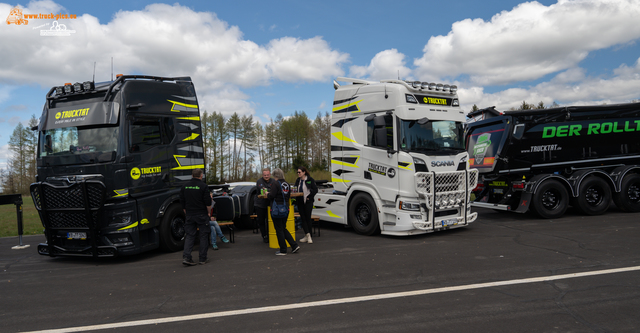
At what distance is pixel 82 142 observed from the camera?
23.4 feet

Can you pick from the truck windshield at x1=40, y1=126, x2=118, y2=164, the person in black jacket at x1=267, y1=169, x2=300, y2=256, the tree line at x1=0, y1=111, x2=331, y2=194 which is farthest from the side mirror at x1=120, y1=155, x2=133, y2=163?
the tree line at x1=0, y1=111, x2=331, y2=194

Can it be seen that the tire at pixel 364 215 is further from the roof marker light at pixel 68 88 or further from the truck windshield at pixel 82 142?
the roof marker light at pixel 68 88

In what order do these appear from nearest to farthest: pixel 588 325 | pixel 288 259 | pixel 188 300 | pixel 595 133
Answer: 1. pixel 588 325
2. pixel 188 300
3. pixel 288 259
4. pixel 595 133

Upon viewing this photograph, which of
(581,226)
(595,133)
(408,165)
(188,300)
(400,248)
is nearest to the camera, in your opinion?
(188,300)

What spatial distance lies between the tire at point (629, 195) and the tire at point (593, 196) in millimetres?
448

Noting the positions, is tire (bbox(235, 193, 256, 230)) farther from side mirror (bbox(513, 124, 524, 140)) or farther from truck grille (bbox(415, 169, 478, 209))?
side mirror (bbox(513, 124, 524, 140))

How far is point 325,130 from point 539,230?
4525cm

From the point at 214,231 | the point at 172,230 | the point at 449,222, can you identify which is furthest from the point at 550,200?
the point at 172,230

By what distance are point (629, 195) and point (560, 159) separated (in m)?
2.61

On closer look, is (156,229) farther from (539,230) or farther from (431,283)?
(539,230)

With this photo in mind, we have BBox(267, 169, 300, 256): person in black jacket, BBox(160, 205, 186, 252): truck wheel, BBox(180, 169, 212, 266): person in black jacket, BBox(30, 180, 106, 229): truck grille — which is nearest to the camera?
BBox(30, 180, 106, 229): truck grille

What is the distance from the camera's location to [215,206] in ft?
31.4

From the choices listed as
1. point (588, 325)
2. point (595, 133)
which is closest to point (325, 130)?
point (595, 133)

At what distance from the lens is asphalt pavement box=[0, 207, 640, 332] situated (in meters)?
3.99
